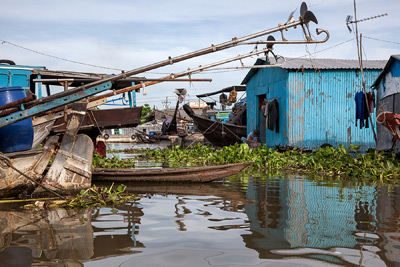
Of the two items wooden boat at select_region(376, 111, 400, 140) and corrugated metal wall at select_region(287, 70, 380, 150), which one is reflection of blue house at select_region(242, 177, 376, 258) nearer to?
wooden boat at select_region(376, 111, 400, 140)

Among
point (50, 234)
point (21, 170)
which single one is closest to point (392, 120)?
point (21, 170)

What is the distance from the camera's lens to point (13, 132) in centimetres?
696

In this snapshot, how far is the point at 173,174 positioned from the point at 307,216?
3.66 meters

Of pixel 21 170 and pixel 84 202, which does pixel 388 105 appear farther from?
pixel 21 170

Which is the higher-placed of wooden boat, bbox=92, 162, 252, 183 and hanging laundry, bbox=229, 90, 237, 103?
hanging laundry, bbox=229, 90, 237, 103

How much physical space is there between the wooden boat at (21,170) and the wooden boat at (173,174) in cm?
154

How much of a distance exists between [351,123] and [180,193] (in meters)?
10.0

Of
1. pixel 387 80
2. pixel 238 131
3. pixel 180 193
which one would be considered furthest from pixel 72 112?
pixel 238 131

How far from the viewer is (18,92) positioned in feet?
23.3

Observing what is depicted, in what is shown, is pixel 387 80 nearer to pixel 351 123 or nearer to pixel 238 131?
pixel 351 123

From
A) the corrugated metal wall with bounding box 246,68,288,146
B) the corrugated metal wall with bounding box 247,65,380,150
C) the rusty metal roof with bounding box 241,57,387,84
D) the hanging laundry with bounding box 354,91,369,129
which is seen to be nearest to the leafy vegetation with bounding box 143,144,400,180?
the corrugated metal wall with bounding box 247,65,380,150

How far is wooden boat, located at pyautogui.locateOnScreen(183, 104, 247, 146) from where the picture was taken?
21.2m

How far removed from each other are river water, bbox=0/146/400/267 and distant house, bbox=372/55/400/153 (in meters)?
4.91

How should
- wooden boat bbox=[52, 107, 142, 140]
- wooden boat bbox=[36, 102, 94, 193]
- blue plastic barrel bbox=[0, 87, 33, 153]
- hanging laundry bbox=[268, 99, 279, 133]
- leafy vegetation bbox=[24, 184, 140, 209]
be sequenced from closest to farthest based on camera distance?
1. leafy vegetation bbox=[24, 184, 140, 209]
2. wooden boat bbox=[36, 102, 94, 193]
3. blue plastic barrel bbox=[0, 87, 33, 153]
4. wooden boat bbox=[52, 107, 142, 140]
5. hanging laundry bbox=[268, 99, 279, 133]
